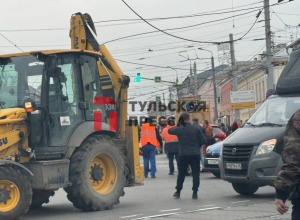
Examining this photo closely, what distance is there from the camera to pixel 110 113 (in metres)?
11.7

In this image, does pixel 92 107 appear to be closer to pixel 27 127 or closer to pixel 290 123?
pixel 27 127

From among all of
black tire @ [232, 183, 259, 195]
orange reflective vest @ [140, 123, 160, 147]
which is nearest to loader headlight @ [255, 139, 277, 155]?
black tire @ [232, 183, 259, 195]

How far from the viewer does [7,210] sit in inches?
360

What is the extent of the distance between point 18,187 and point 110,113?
292 centimetres

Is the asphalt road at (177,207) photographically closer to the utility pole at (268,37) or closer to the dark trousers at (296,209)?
the dark trousers at (296,209)

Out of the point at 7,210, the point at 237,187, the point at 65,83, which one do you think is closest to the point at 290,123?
the point at 7,210

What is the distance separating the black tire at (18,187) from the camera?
30.1 ft

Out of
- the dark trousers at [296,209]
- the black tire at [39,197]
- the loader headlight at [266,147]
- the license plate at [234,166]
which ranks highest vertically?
the loader headlight at [266,147]

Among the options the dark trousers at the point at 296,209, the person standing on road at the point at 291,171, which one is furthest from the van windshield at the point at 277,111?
the person standing on road at the point at 291,171

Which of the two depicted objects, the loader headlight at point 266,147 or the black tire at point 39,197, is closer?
the black tire at point 39,197

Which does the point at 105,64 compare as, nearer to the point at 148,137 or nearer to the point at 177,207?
the point at 177,207

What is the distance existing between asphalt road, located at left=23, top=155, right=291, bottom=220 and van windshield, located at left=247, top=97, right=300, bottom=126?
1561 millimetres

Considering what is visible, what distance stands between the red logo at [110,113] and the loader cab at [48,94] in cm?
24

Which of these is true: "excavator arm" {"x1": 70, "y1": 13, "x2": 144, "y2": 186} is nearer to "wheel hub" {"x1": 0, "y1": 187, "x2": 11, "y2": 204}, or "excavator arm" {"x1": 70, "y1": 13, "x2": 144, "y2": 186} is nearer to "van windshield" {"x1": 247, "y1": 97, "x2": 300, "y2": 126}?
"van windshield" {"x1": 247, "y1": 97, "x2": 300, "y2": 126}
